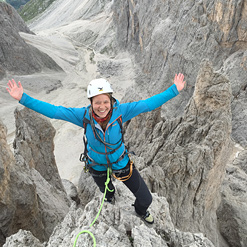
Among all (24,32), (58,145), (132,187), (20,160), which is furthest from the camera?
(24,32)

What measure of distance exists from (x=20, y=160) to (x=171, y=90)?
700cm

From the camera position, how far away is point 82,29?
2766 inches

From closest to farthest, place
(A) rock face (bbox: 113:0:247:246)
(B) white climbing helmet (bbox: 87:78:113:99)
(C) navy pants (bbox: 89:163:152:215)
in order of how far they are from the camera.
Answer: (B) white climbing helmet (bbox: 87:78:113:99) < (C) navy pants (bbox: 89:163:152:215) < (A) rock face (bbox: 113:0:247:246)

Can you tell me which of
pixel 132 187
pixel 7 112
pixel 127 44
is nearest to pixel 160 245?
pixel 132 187

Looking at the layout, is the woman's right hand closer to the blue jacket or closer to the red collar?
A: the blue jacket

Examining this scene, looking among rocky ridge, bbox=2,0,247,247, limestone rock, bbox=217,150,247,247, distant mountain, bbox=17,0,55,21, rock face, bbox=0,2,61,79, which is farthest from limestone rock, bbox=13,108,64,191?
distant mountain, bbox=17,0,55,21

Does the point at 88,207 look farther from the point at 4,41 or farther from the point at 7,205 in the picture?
the point at 4,41

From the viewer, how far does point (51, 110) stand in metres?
4.44

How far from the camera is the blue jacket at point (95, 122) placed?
14.5 ft

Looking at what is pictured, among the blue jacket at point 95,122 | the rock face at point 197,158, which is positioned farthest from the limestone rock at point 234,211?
the blue jacket at point 95,122

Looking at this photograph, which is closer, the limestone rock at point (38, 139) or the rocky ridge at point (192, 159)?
the rocky ridge at point (192, 159)

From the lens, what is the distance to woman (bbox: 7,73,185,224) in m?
4.31

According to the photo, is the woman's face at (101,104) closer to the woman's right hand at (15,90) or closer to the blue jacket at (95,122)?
the blue jacket at (95,122)

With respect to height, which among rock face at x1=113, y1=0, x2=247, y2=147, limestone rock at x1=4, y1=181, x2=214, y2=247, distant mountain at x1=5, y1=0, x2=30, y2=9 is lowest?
limestone rock at x1=4, y1=181, x2=214, y2=247
